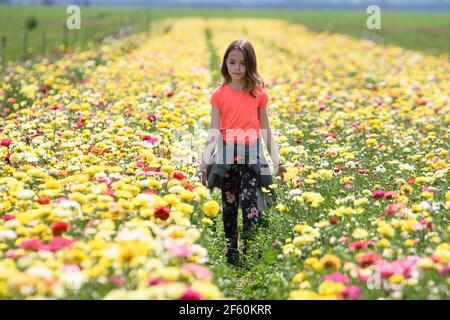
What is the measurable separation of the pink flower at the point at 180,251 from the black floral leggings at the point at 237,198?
189 centimetres

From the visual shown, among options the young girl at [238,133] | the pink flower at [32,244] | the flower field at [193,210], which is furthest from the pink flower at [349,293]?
the young girl at [238,133]

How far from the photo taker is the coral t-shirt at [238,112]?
5.47 m

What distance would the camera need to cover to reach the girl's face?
17.5ft

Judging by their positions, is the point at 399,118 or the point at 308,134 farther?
the point at 399,118

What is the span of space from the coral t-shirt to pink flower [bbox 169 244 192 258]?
193 cm

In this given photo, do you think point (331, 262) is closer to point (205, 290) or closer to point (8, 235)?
point (205, 290)

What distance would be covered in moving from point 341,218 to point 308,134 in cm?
352

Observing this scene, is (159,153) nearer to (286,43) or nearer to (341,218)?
(341,218)

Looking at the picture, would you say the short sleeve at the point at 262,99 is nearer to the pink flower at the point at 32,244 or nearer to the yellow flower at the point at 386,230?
the yellow flower at the point at 386,230

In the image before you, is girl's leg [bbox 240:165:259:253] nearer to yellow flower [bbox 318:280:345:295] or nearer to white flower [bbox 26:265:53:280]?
yellow flower [bbox 318:280:345:295]
